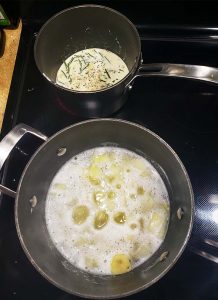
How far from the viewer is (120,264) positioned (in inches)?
31.4

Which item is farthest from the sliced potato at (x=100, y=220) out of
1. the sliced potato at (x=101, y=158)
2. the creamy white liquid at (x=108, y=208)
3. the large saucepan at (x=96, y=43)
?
the large saucepan at (x=96, y=43)

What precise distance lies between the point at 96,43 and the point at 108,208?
401mm

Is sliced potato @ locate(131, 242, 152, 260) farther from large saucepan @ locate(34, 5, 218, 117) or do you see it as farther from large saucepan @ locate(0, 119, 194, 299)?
large saucepan @ locate(34, 5, 218, 117)

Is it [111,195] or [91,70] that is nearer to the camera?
[111,195]

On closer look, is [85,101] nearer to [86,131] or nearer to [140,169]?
[86,131]

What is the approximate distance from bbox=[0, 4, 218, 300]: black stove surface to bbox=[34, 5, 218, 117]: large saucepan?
0.06 metres

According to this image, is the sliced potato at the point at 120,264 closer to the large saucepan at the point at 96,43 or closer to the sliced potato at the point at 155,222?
the sliced potato at the point at 155,222

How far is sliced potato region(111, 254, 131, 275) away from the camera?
2.61ft

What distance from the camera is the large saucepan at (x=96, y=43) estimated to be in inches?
33.5

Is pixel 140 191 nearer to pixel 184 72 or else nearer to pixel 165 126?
pixel 165 126

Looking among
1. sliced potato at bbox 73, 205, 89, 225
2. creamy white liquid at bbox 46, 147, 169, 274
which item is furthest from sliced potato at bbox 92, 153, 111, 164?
sliced potato at bbox 73, 205, 89, 225

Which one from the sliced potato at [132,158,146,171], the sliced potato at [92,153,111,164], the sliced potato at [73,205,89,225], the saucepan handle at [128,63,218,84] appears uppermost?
the saucepan handle at [128,63,218,84]

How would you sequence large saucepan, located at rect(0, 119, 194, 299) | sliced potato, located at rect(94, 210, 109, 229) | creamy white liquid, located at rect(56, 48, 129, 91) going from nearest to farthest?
large saucepan, located at rect(0, 119, 194, 299)
sliced potato, located at rect(94, 210, 109, 229)
creamy white liquid, located at rect(56, 48, 129, 91)

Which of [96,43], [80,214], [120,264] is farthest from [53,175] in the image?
[96,43]
